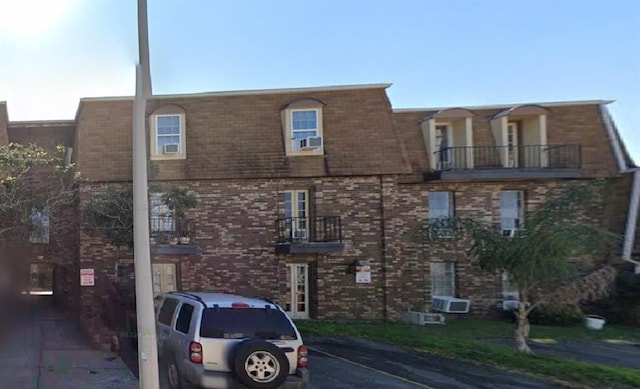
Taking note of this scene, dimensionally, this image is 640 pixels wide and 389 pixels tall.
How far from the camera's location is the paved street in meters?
9.90

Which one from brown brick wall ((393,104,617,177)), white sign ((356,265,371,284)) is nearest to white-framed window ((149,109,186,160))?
white sign ((356,265,371,284))

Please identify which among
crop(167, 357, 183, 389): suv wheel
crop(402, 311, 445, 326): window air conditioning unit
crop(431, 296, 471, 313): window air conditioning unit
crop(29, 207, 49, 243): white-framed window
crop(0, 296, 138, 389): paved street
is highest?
crop(29, 207, 49, 243): white-framed window

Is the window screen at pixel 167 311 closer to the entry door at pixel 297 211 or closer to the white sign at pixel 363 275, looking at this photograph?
the entry door at pixel 297 211

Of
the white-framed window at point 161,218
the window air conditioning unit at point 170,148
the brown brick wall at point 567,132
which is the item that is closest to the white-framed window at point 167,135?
the window air conditioning unit at point 170,148

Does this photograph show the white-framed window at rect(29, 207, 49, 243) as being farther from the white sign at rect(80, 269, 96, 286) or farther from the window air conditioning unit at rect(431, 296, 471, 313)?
the window air conditioning unit at rect(431, 296, 471, 313)

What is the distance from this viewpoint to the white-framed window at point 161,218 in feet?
61.6

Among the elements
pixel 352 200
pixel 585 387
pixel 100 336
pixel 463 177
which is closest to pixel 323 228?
pixel 352 200

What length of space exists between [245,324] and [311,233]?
40.0 ft

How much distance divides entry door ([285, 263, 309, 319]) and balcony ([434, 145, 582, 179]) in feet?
18.9

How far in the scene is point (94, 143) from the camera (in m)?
20.1

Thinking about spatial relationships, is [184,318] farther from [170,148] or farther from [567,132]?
[567,132]

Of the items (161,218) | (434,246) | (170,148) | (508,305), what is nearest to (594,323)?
(508,305)

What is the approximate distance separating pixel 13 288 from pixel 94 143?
5.96m

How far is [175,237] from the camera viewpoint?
1977cm
